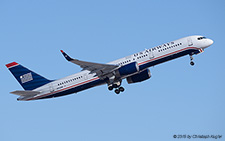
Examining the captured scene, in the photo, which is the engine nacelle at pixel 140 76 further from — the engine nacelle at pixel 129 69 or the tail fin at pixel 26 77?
the tail fin at pixel 26 77

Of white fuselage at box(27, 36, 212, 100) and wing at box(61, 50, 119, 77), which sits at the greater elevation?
white fuselage at box(27, 36, 212, 100)

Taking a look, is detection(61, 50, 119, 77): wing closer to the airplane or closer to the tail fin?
the airplane

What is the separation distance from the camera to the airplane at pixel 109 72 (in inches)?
1950

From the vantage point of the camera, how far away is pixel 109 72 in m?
50.5

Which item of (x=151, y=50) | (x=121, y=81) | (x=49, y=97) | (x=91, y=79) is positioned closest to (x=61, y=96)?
(x=49, y=97)

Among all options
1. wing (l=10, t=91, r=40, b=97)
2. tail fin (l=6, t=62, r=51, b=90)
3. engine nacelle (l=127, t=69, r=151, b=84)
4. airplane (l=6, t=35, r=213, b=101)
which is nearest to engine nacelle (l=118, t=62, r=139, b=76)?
airplane (l=6, t=35, r=213, b=101)

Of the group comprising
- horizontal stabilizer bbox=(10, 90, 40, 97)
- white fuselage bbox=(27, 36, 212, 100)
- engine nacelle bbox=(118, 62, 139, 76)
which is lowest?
horizontal stabilizer bbox=(10, 90, 40, 97)

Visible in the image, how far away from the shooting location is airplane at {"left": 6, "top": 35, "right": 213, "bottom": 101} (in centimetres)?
4953

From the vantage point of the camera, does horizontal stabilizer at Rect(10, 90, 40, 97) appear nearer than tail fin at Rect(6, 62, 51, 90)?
Yes

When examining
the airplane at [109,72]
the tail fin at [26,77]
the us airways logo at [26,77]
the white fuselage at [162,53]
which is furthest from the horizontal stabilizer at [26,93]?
the white fuselage at [162,53]

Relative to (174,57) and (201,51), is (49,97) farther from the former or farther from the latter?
(201,51)

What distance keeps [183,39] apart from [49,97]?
71.9ft

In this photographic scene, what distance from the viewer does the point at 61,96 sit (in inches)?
2130

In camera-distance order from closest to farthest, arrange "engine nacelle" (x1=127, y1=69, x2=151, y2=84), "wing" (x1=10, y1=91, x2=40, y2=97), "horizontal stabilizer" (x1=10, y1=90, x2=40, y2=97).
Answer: "horizontal stabilizer" (x1=10, y1=90, x2=40, y2=97)
"wing" (x1=10, y1=91, x2=40, y2=97)
"engine nacelle" (x1=127, y1=69, x2=151, y2=84)
